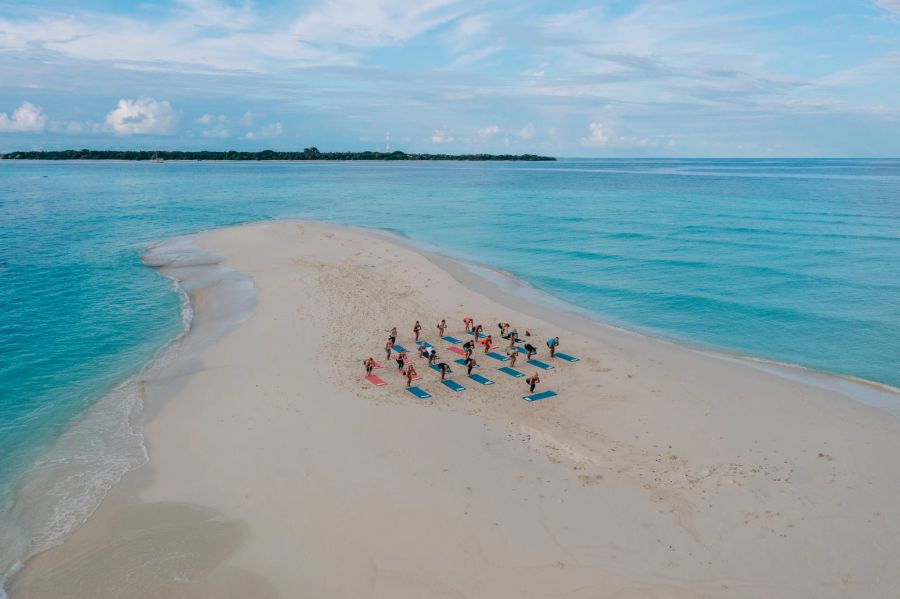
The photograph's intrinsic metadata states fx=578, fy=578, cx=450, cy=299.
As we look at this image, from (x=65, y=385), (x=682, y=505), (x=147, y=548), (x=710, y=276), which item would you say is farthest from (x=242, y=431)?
(x=710, y=276)

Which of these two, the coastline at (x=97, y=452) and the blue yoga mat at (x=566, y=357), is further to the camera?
the blue yoga mat at (x=566, y=357)

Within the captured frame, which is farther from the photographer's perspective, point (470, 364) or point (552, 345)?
point (552, 345)

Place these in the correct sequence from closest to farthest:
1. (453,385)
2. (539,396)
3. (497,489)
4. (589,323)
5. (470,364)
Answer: (497,489), (539,396), (453,385), (470,364), (589,323)

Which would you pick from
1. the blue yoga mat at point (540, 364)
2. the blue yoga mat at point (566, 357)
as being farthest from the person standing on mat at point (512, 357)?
the blue yoga mat at point (566, 357)

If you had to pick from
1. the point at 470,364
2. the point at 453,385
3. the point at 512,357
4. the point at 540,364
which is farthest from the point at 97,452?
the point at 540,364

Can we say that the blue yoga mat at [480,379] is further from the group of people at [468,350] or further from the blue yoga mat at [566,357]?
the blue yoga mat at [566,357]

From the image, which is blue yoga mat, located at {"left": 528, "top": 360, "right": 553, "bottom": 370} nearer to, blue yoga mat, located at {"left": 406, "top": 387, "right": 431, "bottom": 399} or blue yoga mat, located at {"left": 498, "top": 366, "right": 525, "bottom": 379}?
blue yoga mat, located at {"left": 498, "top": 366, "right": 525, "bottom": 379}

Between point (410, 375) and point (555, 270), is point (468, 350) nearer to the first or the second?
point (410, 375)
